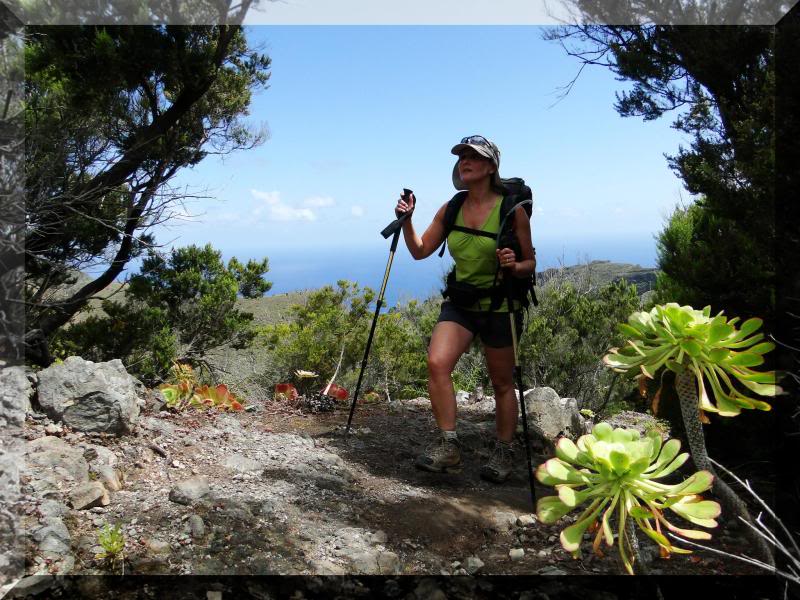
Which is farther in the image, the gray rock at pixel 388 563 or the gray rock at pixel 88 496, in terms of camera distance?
the gray rock at pixel 88 496

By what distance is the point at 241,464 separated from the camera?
2906mm

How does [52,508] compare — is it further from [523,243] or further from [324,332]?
[324,332]

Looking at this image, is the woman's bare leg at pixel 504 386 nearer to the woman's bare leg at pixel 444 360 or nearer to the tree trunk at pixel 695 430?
the woman's bare leg at pixel 444 360

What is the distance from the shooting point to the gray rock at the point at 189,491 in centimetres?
241

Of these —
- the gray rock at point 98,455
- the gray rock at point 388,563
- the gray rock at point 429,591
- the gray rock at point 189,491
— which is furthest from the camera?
the gray rock at point 98,455

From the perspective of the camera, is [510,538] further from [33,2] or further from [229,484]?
[33,2]

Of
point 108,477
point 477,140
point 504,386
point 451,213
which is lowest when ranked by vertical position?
point 108,477

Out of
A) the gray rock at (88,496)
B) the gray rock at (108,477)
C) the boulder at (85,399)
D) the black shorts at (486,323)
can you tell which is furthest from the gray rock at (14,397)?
the black shorts at (486,323)

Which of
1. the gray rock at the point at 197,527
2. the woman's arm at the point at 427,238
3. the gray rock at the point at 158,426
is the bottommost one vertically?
the gray rock at the point at 197,527

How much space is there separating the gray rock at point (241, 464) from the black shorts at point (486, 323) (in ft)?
3.65

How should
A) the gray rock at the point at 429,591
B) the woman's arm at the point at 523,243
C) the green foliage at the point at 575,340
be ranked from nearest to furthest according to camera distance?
the gray rock at the point at 429,591, the woman's arm at the point at 523,243, the green foliage at the point at 575,340

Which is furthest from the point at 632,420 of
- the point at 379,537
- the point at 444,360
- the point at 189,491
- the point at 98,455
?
the point at 98,455

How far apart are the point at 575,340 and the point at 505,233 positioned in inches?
103

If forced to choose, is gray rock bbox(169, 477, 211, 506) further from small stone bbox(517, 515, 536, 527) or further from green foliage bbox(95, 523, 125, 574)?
small stone bbox(517, 515, 536, 527)
